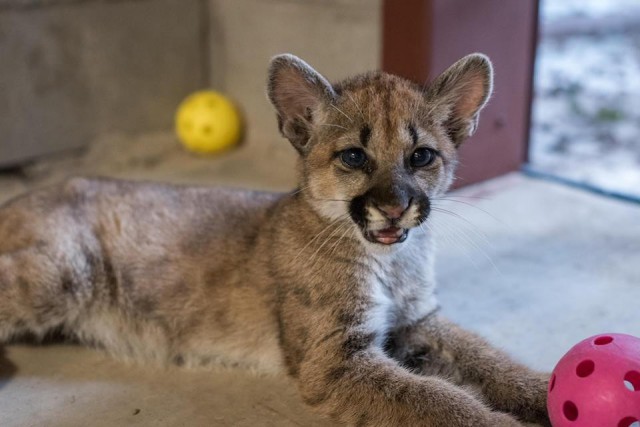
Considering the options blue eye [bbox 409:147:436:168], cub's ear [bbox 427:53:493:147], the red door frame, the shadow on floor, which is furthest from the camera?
the red door frame

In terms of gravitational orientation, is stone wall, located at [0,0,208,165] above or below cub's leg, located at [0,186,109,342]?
above

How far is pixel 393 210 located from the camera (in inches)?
116

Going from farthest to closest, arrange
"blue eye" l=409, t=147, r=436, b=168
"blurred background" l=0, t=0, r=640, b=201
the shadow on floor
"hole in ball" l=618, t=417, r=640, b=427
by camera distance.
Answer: "blurred background" l=0, t=0, r=640, b=201 → the shadow on floor → "blue eye" l=409, t=147, r=436, b=168 → "hole in ball" l=618, t=417, r=640, b=427

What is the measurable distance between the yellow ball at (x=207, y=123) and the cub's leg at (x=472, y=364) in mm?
3292

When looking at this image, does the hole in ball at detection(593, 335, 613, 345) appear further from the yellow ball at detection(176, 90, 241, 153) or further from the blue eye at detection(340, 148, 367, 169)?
the yellow ball at detection(176, 90, 241, 153)

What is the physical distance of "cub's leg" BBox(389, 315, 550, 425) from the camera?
3137mm

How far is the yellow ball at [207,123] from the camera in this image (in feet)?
20.7

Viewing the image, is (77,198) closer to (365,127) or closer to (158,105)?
(365,127)

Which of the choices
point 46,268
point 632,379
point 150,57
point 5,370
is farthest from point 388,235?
point 150,57

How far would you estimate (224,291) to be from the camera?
355 cm

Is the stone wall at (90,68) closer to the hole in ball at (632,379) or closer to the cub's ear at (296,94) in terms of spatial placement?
the cub's ear at (296,94)

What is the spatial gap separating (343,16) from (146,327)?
2.90 metres

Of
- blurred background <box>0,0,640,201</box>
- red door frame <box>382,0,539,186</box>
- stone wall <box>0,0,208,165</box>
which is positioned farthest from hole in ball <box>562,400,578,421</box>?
stone wall <box>0,0,208,165</box>

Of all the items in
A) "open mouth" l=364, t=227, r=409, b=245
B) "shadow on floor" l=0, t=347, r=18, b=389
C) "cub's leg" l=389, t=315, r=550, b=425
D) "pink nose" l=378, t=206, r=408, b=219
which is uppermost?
"pink nose" l=378, t=206, r=408, b=219
